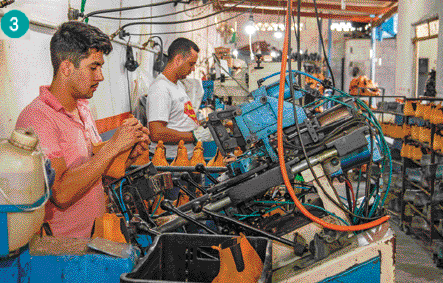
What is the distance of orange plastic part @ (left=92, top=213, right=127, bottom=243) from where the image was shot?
4.41 ft

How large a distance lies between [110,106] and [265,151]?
2.59 m

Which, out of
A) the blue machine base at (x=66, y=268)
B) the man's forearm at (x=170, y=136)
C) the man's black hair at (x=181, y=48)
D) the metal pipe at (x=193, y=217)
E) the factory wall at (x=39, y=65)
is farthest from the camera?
the man's black hair at (x=181, y=48)

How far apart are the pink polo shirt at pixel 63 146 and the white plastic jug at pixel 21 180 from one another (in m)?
0.34

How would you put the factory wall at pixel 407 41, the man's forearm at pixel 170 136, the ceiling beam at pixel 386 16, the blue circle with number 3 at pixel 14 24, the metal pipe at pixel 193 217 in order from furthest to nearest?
the ceiling beam at pixel 386 16, the factory wall at pixel 407 41, the man's forearm at pixel 170 136, the blue circle with number 3 at pixel 14 24, the metal pipe at pixel 193 217

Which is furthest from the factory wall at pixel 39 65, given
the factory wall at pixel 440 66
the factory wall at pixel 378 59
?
the factory wall at pixel 378 59

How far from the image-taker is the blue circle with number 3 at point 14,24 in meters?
1.75

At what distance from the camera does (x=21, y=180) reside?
3.41ft

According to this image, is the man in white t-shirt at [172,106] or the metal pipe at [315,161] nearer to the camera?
the metal pipe at [315,161]

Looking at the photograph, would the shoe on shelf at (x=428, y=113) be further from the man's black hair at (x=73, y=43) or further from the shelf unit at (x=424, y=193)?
the man's black hair at (x=73, y=43)

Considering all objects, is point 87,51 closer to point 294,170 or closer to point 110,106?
point 294,170

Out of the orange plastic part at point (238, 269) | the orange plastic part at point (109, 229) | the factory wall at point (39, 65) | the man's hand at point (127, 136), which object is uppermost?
the factory wall at point (39, 65)

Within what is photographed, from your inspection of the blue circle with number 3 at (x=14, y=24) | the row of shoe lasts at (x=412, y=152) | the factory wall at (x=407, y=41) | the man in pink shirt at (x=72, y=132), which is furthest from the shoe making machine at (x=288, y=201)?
the factory wall at (x=407, y=41)

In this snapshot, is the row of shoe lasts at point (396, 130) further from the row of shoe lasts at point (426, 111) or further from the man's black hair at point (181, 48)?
the man's black hair at point (181, 48)

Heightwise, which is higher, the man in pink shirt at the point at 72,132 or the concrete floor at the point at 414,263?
the man in pink shirt at the point at 72,132
